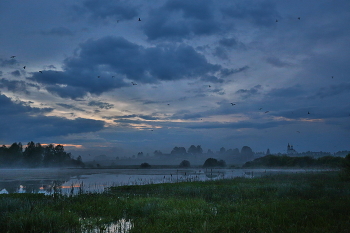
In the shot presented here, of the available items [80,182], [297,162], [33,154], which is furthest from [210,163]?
[33,154]

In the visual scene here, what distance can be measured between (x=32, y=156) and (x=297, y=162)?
12583 centimetres

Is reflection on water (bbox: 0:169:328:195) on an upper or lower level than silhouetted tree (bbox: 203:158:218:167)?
upper

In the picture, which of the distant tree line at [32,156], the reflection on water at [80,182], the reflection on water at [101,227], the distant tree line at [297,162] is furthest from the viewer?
the distant tree line at [32,156]

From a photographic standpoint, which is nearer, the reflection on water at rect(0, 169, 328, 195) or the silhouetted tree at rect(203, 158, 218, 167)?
the reflection on water at rect(0, 169, 328, 195)

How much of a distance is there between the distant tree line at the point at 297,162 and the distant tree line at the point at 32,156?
10496 cm

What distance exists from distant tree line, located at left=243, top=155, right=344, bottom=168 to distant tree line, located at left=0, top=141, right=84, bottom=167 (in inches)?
4132

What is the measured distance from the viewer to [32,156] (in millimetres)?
120750

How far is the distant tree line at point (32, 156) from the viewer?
114 meters

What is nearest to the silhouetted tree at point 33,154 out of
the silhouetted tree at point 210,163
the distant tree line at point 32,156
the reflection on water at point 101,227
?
the distant tree line at point 32,156

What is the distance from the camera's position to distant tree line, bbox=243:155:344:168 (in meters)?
77.1

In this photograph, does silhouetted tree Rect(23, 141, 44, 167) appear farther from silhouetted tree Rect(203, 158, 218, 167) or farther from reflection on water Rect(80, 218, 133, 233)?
reflection on water Rect(80, 218, 133, 233)

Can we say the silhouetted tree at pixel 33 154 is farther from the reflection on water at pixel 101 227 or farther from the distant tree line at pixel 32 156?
the reflection on water at pixel 101 227

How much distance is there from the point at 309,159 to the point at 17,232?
9726 centimetres

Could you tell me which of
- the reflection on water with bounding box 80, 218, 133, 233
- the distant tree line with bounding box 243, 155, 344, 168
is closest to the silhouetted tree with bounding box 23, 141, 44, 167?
the distant tree line with bounding box 243, 155, 344, 168
